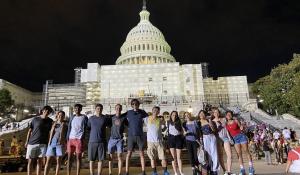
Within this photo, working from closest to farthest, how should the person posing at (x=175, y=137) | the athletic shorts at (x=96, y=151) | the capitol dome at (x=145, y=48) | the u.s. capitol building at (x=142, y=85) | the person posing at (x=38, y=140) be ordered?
the athletic shorts at (x=96, y=151)
the person posing at (x=38, y=140)
the person posing at (x=175, y=137)
the u.s. capitol building at (x=142, y=85)
the capitol dome at (x=145, y=48)

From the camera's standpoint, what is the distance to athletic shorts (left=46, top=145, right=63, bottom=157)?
324 inches

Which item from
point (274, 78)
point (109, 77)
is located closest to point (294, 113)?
point (274, 78)

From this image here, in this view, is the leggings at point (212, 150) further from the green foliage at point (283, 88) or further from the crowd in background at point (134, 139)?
the green foliage at point (283, 88)

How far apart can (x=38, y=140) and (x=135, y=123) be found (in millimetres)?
2750

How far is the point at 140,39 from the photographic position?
9281 cm

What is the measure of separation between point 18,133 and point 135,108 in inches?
1045

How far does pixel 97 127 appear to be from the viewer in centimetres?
809

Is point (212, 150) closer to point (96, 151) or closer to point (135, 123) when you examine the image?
point (135, 123)

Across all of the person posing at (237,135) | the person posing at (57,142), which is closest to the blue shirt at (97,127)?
the person posing at (57,142)

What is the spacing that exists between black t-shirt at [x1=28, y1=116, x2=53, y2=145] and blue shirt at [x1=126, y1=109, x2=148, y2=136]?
236 cm

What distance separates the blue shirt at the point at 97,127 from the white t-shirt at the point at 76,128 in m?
0.25

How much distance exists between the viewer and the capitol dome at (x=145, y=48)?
8869cm

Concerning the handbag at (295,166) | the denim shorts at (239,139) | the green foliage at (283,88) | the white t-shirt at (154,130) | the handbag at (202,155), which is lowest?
the handbag at (295,166)

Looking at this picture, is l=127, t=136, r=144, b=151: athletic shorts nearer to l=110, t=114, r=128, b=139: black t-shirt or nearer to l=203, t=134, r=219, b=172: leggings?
l=110, t=114, r=128, b=139: black t-shirt
